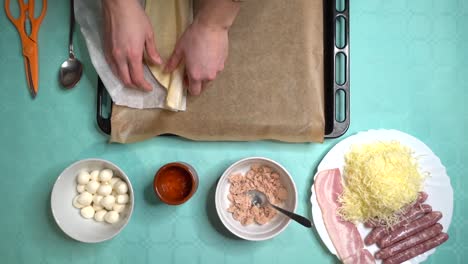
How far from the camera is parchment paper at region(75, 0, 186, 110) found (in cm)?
101

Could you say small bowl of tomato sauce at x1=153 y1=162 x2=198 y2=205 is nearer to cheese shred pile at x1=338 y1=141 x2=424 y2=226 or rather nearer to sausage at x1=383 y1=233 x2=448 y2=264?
cheese shred pile at x1=338 y1=141 x2=424 y2=226

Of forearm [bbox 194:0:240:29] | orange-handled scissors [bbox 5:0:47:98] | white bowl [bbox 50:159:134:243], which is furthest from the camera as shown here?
orange-handled scissors [bbox 5:0:47:98]

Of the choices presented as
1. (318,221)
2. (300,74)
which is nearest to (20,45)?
(300,74)

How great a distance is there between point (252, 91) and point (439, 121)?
0.54 meters

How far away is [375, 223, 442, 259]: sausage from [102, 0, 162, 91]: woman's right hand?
734mm

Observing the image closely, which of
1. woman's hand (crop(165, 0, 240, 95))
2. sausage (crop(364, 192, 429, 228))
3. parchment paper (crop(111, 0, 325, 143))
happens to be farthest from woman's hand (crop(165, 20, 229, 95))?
sausage (crop(364, 192, 429, 228))

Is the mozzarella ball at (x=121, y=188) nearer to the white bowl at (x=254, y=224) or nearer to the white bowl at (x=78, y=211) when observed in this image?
the white bowl at (x=78, y=211)

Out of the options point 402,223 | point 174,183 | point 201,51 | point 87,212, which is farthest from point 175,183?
point 402,223

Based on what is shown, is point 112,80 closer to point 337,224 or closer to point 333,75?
point 333,75

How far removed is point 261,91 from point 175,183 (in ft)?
1.06

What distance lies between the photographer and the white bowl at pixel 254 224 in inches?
38.4

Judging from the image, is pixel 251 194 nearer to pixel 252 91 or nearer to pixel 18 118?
pixel 252 91

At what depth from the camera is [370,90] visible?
109cm

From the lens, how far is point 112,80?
1007mm
